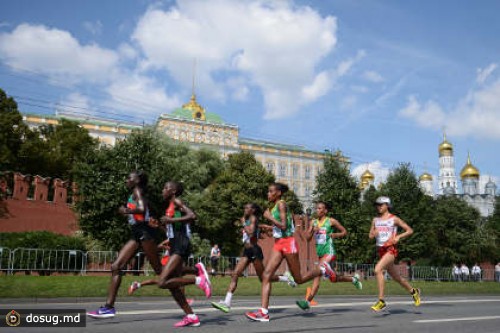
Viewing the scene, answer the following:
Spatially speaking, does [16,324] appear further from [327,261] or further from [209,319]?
[327,261]

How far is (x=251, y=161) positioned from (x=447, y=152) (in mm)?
94222

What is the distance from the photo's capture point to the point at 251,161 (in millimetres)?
48812

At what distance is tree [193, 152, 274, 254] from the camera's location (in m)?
42.7

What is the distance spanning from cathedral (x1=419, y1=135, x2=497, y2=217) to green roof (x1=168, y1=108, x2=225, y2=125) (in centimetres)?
4772

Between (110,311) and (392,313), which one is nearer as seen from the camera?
(110,311)

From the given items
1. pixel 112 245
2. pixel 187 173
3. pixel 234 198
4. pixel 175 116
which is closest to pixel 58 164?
pixel 187 173

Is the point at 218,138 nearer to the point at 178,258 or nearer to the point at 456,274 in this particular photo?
the point at 456,274

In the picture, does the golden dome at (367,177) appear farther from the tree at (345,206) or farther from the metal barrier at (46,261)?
the metal barrier at (46,261)

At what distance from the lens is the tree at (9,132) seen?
139ft

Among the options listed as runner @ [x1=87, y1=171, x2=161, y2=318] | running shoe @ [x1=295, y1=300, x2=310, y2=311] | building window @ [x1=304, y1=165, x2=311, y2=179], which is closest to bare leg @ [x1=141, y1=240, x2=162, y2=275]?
runner @ [x1=87, y1=171, x2=161, y2=318]

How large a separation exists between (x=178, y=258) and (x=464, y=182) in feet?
378

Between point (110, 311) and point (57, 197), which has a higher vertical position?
point (57, 197)

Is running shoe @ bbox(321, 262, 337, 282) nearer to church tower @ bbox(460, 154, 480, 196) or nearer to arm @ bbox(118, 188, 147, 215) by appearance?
arm @ bbox(118, 188, 147, 215)

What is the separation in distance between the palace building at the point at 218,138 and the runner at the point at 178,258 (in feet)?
275
